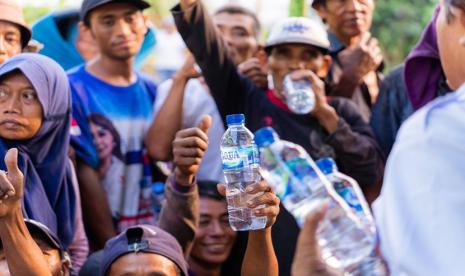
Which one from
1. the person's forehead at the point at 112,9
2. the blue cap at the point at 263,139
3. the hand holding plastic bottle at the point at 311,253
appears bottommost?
the blue cap at the point at 263,139

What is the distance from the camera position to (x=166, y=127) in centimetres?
511

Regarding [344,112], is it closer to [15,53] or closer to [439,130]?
[15,53]

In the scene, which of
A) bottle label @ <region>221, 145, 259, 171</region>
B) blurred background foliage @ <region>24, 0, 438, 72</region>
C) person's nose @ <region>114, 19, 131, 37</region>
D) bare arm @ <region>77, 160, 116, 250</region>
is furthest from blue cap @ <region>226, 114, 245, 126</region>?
blurred background foliage @ <region>24, 0, 438, 72</region>

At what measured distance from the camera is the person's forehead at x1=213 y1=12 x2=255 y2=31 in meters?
6.39

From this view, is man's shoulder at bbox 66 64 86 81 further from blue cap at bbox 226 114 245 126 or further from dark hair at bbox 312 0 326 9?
blue cap at bbox 226 114 245 126

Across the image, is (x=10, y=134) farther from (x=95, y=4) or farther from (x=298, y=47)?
(x=298, y=47)

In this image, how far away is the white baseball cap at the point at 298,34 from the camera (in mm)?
5039

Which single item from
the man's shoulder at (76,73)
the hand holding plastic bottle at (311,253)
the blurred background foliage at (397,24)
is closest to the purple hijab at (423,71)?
the man's shoulder at (76,73)

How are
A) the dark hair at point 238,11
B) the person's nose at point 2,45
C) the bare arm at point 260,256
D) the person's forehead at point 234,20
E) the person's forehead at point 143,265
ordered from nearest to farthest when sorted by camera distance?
the bare arm at point 260,256, the person's forehead at point 143,265, the person's nose at point 2,45, the person's forehead at point 234,20, the dark hair at point 238,11

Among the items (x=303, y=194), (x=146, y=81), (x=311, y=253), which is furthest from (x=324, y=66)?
(x=311, y=253)

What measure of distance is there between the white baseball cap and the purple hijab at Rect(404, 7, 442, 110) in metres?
0.54

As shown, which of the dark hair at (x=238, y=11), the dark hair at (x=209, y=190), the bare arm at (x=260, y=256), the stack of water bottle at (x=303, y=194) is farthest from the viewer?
the dark hair at (x=238, y=11)

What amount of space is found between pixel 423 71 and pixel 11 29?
2.15m

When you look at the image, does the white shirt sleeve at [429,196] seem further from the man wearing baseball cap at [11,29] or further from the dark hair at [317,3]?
the dark hair at [317,3]
